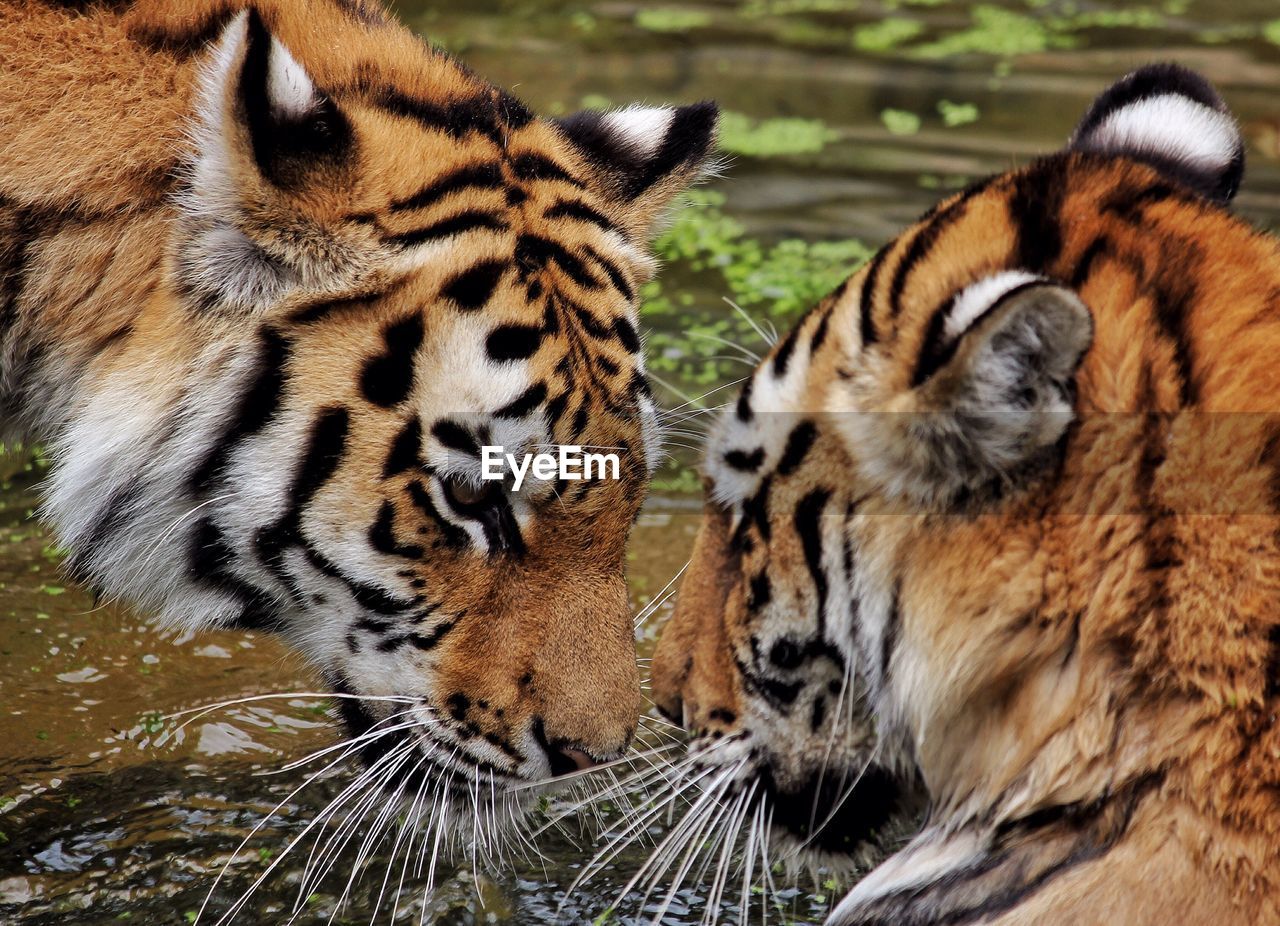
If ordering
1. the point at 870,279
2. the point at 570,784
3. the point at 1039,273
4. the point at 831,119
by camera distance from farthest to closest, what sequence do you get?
the point at 831,119
the point at 570,784
the point at 870,279
the point at 1039,273

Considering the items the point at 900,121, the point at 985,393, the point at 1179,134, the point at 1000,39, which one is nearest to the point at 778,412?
the point at 985,393

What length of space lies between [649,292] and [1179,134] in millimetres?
3122

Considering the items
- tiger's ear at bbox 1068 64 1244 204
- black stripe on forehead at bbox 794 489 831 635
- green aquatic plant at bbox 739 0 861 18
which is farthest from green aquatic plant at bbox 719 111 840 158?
black stripe on forehead at bbox 794 489 831 635

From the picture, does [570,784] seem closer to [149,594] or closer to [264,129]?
[149,594]

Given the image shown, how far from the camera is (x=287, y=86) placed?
2365 millimetres

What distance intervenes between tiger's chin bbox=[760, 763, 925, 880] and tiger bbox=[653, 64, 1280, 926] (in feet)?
0.03

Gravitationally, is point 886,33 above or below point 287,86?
below

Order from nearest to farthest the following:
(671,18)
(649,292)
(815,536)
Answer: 1. (815,536)
2. (649,292)
3. (671,18)

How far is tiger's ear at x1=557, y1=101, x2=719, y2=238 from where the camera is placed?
3109mm

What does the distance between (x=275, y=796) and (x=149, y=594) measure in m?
0.67

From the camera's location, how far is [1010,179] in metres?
2.47

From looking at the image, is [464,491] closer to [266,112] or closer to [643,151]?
[266,112]

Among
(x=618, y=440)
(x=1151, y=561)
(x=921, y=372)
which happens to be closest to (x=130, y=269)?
(x=618, y=440)

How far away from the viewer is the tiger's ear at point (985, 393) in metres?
1.94
